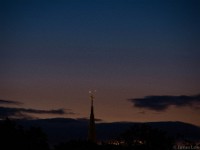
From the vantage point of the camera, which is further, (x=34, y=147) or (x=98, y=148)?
(x=98, y=148)

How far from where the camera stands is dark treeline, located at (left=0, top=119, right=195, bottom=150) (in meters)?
75.3

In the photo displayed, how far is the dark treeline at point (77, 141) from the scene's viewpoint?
75.3m

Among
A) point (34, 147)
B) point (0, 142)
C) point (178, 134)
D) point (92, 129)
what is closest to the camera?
point (0, 142)

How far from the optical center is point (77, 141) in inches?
3688

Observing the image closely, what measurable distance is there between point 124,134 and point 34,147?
131 feet

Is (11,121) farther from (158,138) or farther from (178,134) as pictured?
(178,134)

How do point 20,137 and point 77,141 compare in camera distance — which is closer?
point 20,137

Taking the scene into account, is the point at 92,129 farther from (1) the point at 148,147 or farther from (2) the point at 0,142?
(2) the point at 0,142

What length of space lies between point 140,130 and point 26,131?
3429cm

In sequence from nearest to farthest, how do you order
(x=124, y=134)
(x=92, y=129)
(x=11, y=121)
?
(x=11, y=121)
(x=92, y=129)
(x=124, y=134)

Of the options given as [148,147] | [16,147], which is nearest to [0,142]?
[16,147]

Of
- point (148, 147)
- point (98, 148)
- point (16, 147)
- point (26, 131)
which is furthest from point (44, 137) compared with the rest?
point (148, 147)

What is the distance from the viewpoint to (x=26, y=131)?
86.9 meters

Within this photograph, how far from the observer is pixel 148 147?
99188 millimetres
